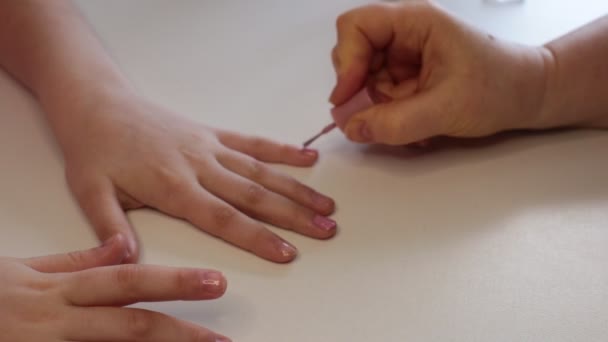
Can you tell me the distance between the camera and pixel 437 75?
2.17ft

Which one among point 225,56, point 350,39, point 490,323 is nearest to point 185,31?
point 225,56

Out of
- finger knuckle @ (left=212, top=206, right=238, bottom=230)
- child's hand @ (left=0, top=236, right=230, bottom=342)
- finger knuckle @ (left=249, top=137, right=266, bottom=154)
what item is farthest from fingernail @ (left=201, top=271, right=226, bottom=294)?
finger knuckle @ (left=249, top=137, right=266, bottom=154)

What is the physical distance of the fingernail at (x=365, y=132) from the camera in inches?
26.3

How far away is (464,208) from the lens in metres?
0.63

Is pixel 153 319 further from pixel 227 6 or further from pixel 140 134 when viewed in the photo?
pixel 227 6

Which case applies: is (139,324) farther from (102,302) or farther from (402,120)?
(402,120)

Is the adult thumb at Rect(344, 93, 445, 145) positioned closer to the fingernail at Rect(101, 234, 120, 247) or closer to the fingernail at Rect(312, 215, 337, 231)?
the fingernail at Rect(312, 215, 337, 231)

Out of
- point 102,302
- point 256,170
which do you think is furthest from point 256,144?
point 102,302

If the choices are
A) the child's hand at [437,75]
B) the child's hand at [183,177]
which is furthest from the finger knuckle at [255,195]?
the child's hand at [437,75]

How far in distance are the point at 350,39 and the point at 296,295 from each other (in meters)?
0.29

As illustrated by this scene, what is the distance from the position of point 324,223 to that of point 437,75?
8.1 inches

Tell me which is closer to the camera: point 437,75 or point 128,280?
point 128,280

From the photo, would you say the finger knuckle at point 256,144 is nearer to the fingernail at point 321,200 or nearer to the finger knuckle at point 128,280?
the fingernail at point 321,200

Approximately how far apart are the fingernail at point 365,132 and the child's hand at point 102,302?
25 centimetres
